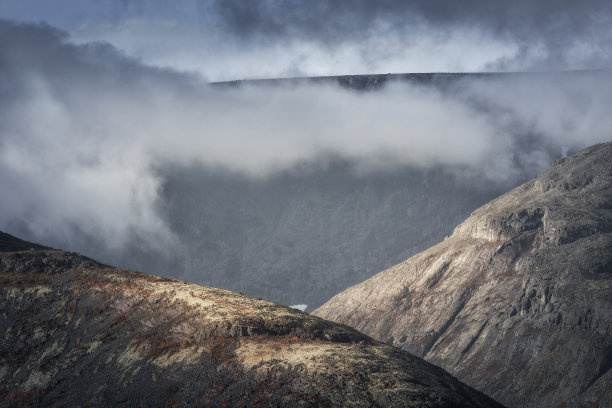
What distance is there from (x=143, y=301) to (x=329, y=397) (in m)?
27.8

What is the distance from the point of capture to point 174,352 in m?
53.2

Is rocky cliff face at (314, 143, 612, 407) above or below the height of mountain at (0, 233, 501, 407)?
above

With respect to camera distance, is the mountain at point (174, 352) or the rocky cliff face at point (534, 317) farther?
the rocky cliff face at point (534, 317)

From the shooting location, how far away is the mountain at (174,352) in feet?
148

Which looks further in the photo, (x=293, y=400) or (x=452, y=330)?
(x=452, y=330)

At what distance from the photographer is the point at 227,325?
5600 centimetres

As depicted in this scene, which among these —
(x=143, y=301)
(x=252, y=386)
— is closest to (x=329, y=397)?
(x=252, y=386)

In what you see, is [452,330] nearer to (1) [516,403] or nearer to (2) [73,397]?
(1) [516,403]

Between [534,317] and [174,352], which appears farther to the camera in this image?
[534,317]

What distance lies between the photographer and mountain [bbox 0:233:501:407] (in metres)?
45.2

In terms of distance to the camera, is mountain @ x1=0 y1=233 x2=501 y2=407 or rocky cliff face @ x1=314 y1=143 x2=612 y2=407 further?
rocky cliff face @ x1=314 y1=143 x2=612 y2=407

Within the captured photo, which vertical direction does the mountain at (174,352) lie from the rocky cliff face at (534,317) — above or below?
below

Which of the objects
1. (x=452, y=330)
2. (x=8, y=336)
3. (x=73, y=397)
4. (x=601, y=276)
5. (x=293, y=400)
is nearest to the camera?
(x=293, y=400)

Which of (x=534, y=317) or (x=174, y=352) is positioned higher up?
(x=534, y=317)
